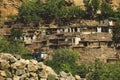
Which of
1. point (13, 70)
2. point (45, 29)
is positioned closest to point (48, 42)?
point (45, 29)

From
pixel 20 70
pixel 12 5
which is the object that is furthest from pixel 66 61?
pixel 20 70

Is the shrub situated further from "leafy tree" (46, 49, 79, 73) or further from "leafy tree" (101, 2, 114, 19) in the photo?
"leafy tree" (101, 2, 114, 19)

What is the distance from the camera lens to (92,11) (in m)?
71.3

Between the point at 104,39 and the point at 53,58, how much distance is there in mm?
6641

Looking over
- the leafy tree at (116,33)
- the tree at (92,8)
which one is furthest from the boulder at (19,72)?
the tree at (92,8)

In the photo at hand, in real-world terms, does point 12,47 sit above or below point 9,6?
below

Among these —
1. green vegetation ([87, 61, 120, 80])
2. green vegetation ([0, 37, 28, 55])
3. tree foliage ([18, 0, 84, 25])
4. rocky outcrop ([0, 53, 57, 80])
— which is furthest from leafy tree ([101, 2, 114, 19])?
rocky outcrop ([0, 53, 57, 80])

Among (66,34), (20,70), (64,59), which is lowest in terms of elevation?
(64,59)

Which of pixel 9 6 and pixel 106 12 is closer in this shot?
pixel 106 12

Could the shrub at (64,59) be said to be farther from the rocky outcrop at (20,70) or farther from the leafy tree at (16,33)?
the rocky outcrop at (20,70)

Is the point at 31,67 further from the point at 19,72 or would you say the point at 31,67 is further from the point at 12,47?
the point at 12,47

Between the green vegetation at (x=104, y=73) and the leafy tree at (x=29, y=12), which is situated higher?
the leafy tree at (x=29, y=12)

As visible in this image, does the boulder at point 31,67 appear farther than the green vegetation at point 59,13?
No

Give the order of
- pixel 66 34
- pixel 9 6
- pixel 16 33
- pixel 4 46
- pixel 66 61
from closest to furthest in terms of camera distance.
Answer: pixel 66 61
pixel 4 46
pixel 66 34
pixel 16 33
pixel 9 6
